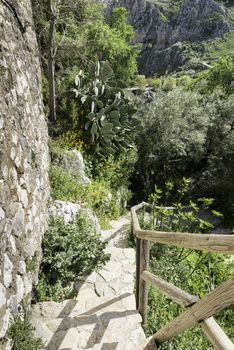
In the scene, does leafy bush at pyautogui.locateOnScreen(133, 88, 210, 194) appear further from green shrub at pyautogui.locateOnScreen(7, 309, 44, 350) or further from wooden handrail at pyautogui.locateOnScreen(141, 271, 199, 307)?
green shrub at pyautogui.locateOnScreen(7, 309, 44, 350)

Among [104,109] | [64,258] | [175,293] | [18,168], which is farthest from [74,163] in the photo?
[175,293]

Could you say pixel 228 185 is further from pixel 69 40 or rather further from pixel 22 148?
pixel 22 148

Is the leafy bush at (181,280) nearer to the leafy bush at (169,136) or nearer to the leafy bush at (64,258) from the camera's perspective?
the leafy bush at (64,258)

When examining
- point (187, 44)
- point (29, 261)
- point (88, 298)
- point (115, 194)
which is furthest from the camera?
point (187, 44)

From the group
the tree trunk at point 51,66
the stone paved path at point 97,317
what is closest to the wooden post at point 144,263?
the stone paved path at point 97,317

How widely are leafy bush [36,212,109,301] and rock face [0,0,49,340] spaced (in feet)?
0.76

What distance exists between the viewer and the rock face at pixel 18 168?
11.4 feet

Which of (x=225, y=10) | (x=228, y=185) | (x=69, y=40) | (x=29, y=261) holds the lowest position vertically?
(x=228, y=185)

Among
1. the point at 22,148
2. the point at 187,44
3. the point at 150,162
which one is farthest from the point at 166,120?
the point at 187,44

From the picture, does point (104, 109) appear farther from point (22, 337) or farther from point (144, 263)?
point (22, 337)

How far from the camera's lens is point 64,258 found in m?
4.77

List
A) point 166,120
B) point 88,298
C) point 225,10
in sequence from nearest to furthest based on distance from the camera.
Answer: point 88,298, point 166,120, point 225,10

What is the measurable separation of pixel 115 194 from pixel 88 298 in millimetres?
4841

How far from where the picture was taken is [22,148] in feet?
14.1
